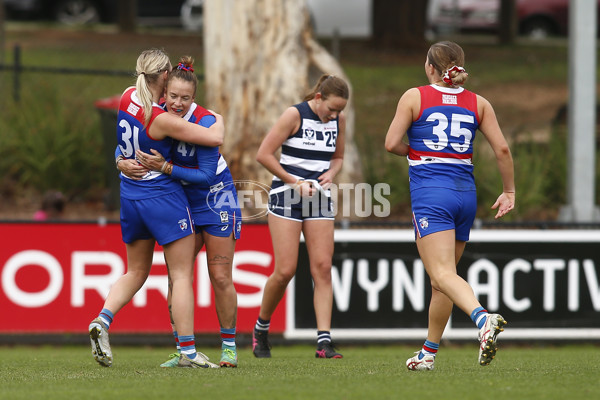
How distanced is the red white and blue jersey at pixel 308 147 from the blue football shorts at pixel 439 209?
58.3 inches

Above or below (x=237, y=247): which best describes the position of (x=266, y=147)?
above

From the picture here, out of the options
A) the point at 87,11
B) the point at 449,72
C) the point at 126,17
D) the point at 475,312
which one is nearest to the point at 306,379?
the point at 475,312

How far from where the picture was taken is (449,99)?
19.3ft

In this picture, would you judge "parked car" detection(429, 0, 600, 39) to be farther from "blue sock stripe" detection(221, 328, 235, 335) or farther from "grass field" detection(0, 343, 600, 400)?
"blue sock stripe" detection(221, 328, 235, 335)

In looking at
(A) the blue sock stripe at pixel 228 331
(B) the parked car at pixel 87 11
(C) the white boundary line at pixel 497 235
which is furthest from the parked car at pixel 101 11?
(A) the blue sock stripe at pixel 228 331

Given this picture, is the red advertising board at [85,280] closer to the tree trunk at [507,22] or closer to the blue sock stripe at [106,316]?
the blue sock stripe at [106,316]

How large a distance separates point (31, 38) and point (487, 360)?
19.5 metres

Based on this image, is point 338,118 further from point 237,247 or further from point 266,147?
point 237,247

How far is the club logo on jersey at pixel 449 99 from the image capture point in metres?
5.88

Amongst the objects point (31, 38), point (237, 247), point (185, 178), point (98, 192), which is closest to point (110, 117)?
point (98, 192)

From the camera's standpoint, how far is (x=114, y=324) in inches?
371

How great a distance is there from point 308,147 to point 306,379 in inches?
83.4

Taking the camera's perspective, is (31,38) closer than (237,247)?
No

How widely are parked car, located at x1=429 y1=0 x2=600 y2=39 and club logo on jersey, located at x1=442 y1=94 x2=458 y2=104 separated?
19861mm
